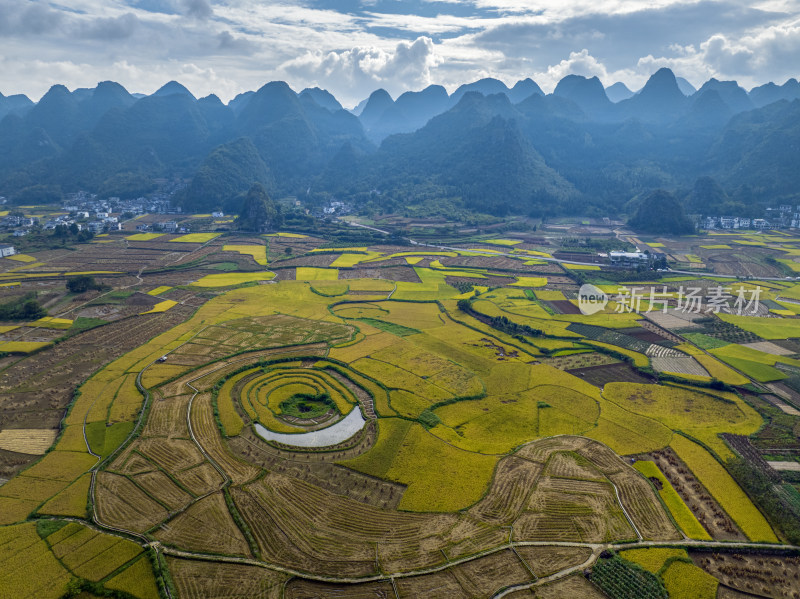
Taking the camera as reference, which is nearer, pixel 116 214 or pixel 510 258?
pixel 510 258

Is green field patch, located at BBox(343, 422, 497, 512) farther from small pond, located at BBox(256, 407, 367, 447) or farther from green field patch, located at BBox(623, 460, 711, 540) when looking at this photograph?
green field patch, located at BBox(623, 460, 711, 540)

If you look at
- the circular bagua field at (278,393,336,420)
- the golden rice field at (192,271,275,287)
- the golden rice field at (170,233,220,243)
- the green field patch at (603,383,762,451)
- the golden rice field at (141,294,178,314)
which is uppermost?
the green field patch at (603,383,762,451)

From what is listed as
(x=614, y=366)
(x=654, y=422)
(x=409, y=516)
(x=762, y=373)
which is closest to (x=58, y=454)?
(x=409, y=516)

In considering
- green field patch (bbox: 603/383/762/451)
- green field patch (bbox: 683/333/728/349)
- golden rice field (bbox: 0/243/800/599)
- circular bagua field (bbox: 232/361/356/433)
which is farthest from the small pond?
green field patch (bbox: 683/333/728/349)

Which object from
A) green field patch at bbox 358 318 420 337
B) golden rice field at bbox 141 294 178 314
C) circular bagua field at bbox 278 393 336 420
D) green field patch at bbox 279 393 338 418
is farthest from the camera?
golden rice field at bbox 141 294 178 314

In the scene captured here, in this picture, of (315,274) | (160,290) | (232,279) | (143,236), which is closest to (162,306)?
(160,290)

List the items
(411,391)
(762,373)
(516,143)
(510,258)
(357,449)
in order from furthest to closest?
(516,143) < (510,258) < (762,373) < (411,391) < (357,449)

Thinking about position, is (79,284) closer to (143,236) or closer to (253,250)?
(253,250)

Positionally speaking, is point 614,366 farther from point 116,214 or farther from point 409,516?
point 116,214

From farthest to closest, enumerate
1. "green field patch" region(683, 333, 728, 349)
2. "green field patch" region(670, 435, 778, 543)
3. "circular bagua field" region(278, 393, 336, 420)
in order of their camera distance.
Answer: "green field patch" region(683, 333, 728, 349)
"circular bagua field" region(278, 393, 336, 420)
"green field patch" region(670, 435, 778, 543)
